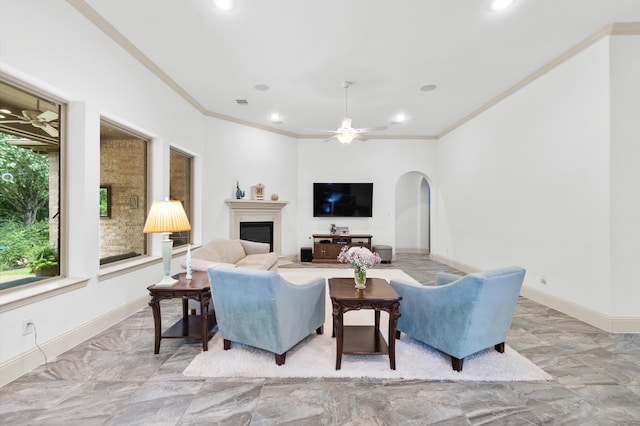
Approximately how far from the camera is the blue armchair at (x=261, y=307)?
90.6 inches

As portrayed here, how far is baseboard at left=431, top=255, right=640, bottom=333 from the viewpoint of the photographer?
124 inches

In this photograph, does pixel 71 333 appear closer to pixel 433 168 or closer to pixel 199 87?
pixel 199 87

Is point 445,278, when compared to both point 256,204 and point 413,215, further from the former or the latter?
point 413,215

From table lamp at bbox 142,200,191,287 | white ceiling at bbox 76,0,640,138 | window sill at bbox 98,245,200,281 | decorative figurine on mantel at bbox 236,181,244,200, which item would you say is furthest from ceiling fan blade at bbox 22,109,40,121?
decorative figurine on mantel at bbox 236,181,244,200

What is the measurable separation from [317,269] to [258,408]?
15.1 ft

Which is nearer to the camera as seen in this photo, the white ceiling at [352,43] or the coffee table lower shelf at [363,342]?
the coffee table lower shelf at [363,342]

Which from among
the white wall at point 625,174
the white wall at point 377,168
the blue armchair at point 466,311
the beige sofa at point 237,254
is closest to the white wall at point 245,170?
the white wall at point 377,168

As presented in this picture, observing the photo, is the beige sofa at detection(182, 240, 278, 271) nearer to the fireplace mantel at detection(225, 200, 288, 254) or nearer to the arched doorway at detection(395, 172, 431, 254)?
the fireplace mantel at detection(225, 200, 288, 254)

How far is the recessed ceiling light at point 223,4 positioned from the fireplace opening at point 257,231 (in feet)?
14.5

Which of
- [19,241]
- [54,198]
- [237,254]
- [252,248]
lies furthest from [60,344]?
[252,248]

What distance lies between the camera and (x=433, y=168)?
7805 millimetres

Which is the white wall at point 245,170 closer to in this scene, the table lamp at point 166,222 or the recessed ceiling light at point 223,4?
the table lamp at point 166,222

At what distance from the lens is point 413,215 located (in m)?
9.35

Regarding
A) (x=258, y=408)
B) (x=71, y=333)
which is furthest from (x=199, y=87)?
(x=258, y=408)
